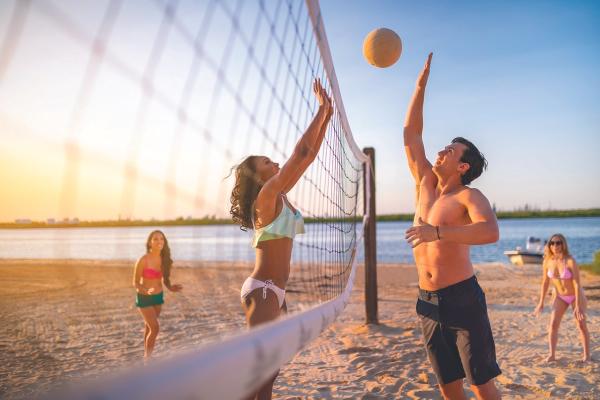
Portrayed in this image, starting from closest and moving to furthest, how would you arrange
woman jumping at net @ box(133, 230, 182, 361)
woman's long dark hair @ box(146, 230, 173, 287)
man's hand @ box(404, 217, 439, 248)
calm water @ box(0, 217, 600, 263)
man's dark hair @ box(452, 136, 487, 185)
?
man's hand @ box(404, 217, 439, 248)
man's dark hair @ box(452, 136, 487, 185)
woman jumping at net @ box(133, 230, 182, 361)
woman's long dark hair @ box(146, 230, 173, 287)
calm water @ box(0, 217, 600, 263)

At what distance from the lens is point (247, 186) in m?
2.71

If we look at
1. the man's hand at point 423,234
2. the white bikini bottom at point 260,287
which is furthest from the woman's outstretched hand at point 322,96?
the white bikini bottom at point 260,287

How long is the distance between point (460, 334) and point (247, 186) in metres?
1.46

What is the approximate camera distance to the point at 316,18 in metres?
3.14

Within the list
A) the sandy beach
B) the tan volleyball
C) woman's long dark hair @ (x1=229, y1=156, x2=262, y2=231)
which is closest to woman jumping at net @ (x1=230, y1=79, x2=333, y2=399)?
woman's long dark hair @ (x1=229, y1=156, x2=262, y2=231)

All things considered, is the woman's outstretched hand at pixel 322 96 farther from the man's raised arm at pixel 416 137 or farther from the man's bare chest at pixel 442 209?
the man's bare chest at pixel 442 209

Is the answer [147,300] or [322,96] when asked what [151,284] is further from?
[322,96]

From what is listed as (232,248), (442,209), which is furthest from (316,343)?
(232,248)

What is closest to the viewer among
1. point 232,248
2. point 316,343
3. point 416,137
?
point 416,137

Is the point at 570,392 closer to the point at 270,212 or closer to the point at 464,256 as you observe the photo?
the point at 464,256

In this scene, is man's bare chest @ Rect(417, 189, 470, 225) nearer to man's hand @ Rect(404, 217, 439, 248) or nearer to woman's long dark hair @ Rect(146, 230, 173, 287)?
man's hand @ Rect(404, 217, 439, 248)

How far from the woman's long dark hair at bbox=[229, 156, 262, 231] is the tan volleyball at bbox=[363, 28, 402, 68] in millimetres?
1994

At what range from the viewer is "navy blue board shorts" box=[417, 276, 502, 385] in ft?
7.50

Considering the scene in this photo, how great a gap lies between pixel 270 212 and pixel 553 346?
3.73 m
